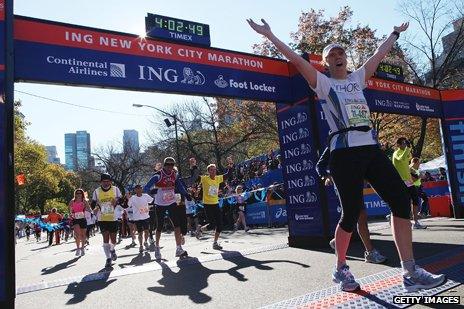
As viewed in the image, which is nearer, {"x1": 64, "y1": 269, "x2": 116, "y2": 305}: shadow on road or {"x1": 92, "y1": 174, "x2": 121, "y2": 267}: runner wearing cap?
{"x1": 64, "y1": 269, "x2": 116, "y2": 305}: shadow on road

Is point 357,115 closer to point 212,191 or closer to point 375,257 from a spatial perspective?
point 375,257

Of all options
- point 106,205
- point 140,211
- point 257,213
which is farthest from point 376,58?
→ point 257,213

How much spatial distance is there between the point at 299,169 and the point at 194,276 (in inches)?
135

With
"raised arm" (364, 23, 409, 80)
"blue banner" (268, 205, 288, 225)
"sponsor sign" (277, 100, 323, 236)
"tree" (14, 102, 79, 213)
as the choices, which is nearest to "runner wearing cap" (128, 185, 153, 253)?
"sponsor sign" (277, 100, 323, 236)

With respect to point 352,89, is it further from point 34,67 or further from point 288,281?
point 34,67

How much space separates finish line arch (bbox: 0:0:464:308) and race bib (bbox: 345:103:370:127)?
3682mm

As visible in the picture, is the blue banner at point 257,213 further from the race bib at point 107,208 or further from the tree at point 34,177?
the tree at point 34,177

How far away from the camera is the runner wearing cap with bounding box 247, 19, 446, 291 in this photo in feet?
11.2

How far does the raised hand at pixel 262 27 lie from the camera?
3607 millimetres

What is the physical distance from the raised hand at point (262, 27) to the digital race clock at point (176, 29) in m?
3.69

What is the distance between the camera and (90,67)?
6223 millimetres

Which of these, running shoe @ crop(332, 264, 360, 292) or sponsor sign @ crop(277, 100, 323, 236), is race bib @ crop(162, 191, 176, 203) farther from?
running shoe @ crop(332, 264, 360, 292)

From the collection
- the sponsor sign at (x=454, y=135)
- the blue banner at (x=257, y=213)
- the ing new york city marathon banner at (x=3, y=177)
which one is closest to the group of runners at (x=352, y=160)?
the ing new york city marathon banner at (x=3, y=177)

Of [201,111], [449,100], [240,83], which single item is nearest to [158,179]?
[240,83]
